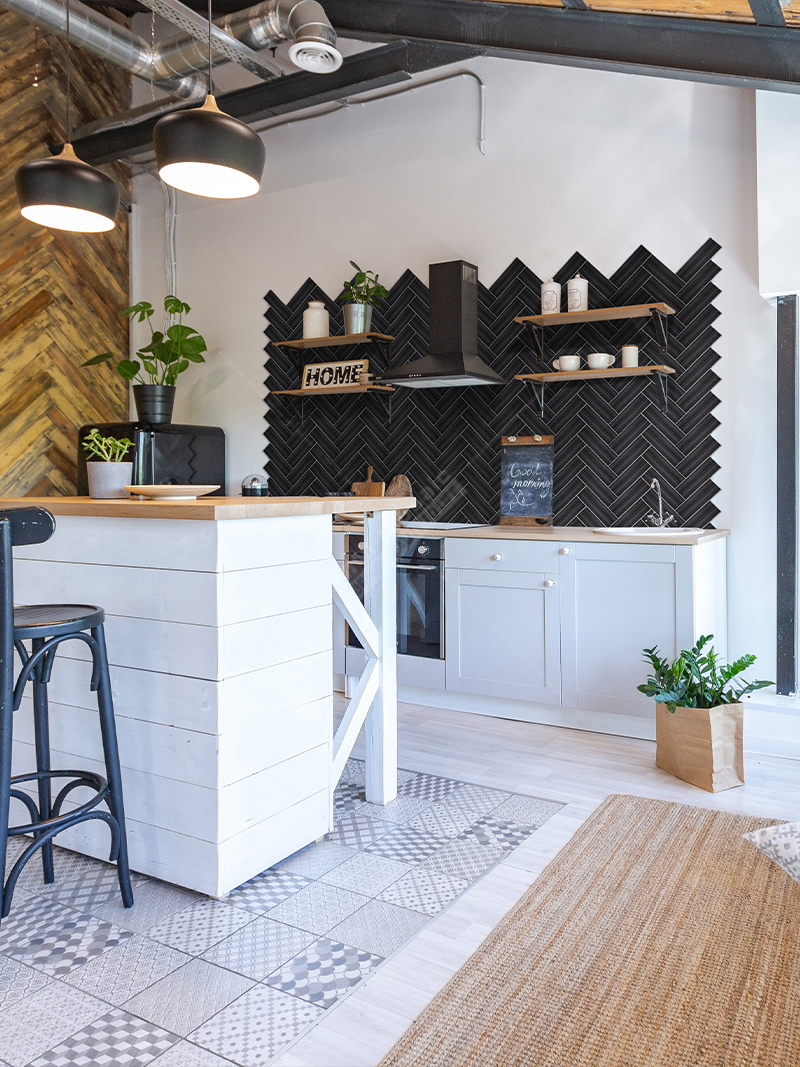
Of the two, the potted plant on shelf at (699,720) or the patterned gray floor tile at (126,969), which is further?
the potted plant on shelf at (699,720)

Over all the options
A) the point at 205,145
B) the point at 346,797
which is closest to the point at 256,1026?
the point at 346,797

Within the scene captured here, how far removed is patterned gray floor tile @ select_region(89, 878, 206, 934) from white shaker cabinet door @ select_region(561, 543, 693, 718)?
2.04 m

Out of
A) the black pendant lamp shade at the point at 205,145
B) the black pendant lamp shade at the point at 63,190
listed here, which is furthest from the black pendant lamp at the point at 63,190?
the black pendant lamp shade at the point at 205,145

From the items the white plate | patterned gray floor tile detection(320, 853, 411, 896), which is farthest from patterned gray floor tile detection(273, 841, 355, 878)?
the white plate

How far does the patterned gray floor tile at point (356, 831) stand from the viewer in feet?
8.52

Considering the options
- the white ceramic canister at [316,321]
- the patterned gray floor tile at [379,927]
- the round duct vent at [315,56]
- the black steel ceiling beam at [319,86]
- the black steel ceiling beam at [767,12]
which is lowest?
the patterned gray floor tile at [379,927]

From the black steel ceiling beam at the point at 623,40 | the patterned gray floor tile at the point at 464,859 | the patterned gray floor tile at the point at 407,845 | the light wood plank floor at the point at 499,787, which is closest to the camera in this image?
the light wood plank floor at the point at 499,787

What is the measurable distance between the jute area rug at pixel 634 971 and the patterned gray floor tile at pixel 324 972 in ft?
0.71

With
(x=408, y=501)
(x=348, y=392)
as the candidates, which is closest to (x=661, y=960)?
(x=408, y=501)

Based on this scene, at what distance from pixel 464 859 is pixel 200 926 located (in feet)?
2.62

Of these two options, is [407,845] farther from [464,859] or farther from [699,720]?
[699,720]

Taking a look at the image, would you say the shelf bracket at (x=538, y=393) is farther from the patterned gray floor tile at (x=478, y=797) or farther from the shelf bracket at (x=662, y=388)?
the patterned gray floor tile at (x=478, y=797)

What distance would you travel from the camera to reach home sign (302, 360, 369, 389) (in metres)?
5.00

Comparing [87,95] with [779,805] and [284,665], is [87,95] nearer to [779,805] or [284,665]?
[284,665]
